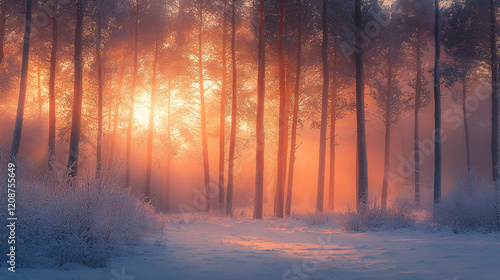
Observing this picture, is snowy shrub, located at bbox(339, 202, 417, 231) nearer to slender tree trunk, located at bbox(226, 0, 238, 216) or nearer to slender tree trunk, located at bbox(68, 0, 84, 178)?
slender tree trunk, located at bbox(226, 0, 238, 216)

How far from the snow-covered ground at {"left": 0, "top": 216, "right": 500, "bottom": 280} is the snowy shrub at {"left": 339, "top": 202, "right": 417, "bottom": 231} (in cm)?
203

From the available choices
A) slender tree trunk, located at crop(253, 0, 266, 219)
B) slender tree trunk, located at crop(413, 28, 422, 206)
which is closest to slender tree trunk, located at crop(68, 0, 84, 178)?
slender tree trunk, located at crop(253, 0, 266, 219)

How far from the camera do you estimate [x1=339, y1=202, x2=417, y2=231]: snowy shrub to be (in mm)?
9734

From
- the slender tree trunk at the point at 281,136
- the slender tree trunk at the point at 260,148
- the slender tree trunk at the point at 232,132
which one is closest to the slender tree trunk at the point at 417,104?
the slender tree trunk at the point at 281,136

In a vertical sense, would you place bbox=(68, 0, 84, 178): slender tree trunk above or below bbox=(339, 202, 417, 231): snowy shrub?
above

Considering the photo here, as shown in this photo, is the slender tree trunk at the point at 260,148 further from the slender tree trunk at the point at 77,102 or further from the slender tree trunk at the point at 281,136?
the slender tree trunk at the point at 77,102

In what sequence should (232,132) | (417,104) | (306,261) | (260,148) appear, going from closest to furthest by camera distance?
(306,261) < (260,148) < (232,132) < (417,104)

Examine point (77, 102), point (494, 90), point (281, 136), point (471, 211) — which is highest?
point (494, 90)

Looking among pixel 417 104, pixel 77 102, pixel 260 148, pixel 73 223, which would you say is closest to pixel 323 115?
pixel 260 148

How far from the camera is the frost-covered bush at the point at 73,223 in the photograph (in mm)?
4715

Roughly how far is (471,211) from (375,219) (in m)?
2.48

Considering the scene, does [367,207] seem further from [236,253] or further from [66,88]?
[66,88]

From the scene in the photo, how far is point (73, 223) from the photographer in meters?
5.51

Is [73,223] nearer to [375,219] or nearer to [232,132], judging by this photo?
[375,219]
